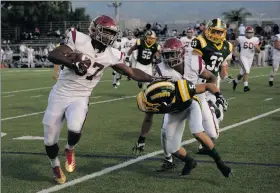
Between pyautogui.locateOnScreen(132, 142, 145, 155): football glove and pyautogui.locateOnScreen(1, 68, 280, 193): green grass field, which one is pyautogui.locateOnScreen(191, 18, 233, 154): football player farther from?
pyautogui.locateOnScreen(132, 142, 145, 155): football glove

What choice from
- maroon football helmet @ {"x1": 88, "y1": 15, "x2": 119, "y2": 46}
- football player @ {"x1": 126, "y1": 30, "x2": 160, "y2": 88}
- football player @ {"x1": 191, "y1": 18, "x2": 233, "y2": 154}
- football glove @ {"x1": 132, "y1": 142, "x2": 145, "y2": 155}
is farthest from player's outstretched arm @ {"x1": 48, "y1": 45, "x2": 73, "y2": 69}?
football player @ {"x1": 126, "y1": 30, "x2": 160, "y2": 88}

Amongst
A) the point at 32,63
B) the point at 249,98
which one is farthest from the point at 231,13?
the point at 249,98

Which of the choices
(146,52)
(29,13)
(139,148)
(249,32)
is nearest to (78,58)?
(139,148)

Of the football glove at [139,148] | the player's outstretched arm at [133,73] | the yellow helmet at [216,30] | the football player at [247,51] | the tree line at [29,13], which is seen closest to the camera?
the player's outstretched arm at [133,73]

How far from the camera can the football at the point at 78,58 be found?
541cm

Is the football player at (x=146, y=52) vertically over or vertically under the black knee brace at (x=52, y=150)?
under

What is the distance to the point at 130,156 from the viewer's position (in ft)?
23.6

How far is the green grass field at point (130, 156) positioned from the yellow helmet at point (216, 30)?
145 cm

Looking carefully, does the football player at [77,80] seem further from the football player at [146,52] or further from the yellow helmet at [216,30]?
the football player at [146,52]

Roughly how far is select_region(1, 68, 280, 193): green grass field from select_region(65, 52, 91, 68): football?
4.02 feet

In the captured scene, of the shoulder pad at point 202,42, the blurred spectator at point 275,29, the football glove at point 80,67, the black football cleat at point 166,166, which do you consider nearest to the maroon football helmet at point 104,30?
the football glove at point 80,67

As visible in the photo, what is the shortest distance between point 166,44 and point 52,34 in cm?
4267

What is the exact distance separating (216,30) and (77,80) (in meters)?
2.70

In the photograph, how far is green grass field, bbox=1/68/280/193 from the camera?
5727 mm
